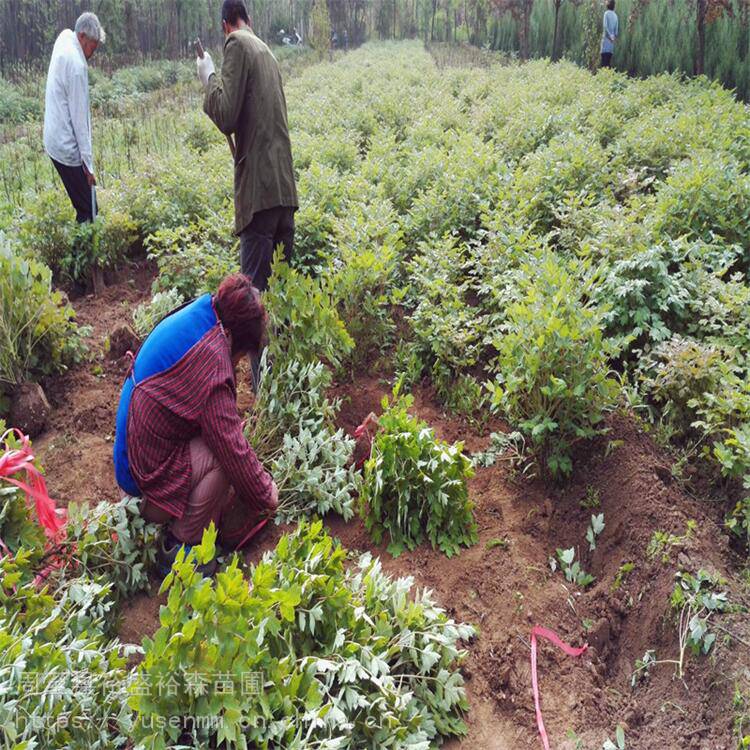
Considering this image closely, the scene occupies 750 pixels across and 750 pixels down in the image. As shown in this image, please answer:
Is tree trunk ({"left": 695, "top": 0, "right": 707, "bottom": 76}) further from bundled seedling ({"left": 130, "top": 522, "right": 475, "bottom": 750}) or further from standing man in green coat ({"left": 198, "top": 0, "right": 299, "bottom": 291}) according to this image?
bundled seedling ({"left": 130, "top": 522, "right": 475, "bottom": 750})

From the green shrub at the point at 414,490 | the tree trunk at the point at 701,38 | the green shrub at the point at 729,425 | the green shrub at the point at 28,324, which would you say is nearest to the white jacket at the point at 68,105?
the green shrub at the point at 28,324

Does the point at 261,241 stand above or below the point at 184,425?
above

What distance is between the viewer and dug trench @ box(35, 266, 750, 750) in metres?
2.45

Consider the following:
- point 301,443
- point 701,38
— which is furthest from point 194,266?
point 701,38

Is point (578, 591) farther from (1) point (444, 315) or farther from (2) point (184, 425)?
(1) point (444, 315)

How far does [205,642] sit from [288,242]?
3140 mm

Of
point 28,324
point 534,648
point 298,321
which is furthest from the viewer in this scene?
point 28,324

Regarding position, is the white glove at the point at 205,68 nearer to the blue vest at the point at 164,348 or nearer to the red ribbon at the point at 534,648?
the blue vest at the point at 164,348

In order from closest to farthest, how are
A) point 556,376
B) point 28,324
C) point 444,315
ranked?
point 556,376 → point 28,324 → point 444,315

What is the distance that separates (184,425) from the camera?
9.36 feet

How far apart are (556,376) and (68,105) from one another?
15.7 feet

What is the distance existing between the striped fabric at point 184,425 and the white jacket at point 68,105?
3.89 metres

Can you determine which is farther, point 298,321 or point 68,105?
point 68,105

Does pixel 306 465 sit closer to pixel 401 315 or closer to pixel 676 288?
pixel 401 315
